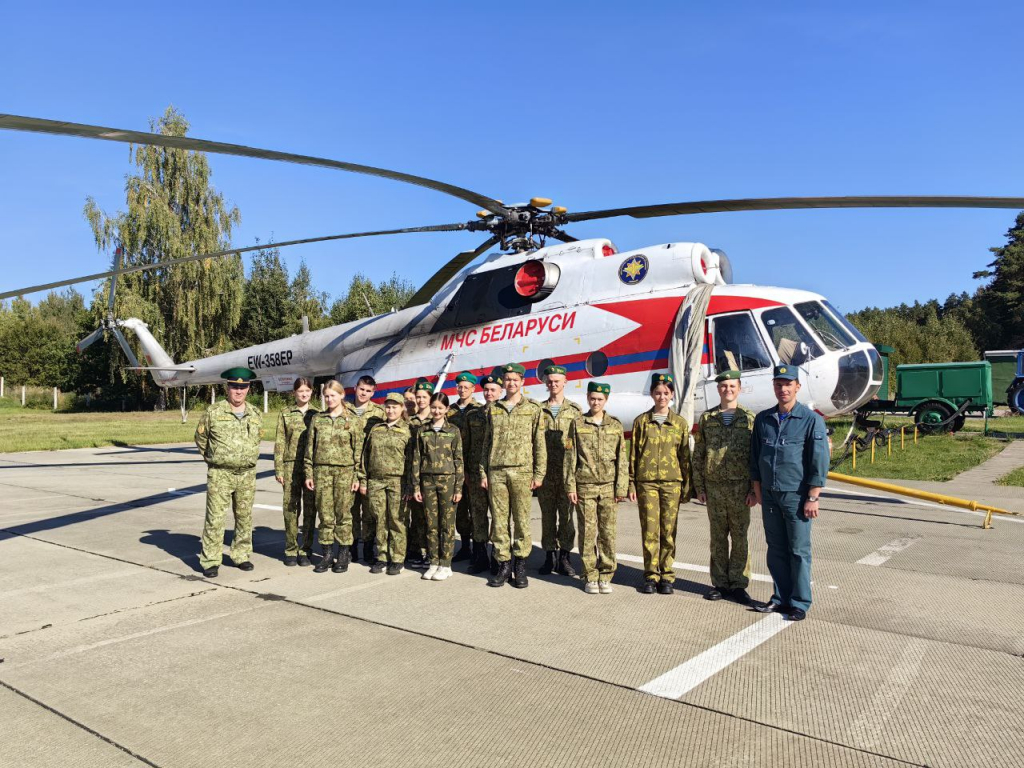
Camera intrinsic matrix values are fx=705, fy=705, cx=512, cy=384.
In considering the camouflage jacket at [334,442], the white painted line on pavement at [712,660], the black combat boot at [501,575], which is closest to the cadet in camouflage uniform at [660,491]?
the white painted line on pavement at [712,660]

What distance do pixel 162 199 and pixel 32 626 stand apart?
34.4m

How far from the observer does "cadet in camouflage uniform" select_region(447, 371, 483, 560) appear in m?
6.12

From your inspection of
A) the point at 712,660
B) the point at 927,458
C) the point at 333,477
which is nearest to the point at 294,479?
the point at 333,477

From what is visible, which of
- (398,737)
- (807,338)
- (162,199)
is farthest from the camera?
(162,199)

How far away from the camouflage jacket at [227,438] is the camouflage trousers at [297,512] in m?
0.40

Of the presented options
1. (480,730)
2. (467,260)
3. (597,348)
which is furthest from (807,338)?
(480,730)

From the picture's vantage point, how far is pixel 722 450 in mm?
5035

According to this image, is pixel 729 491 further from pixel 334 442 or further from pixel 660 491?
pixel 334 442

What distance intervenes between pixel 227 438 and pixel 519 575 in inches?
104

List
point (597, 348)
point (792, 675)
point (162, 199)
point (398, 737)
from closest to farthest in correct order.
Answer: point (398, 737) → point (792, 675) → point (597, 348) → point (162, 199)

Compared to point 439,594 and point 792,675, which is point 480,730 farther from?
point 439,594

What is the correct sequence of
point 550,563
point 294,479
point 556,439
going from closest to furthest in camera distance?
point 556,439, point 550,563, point 294,479

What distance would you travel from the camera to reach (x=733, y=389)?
5.14m

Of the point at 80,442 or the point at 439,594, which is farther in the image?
the point at 80,442
